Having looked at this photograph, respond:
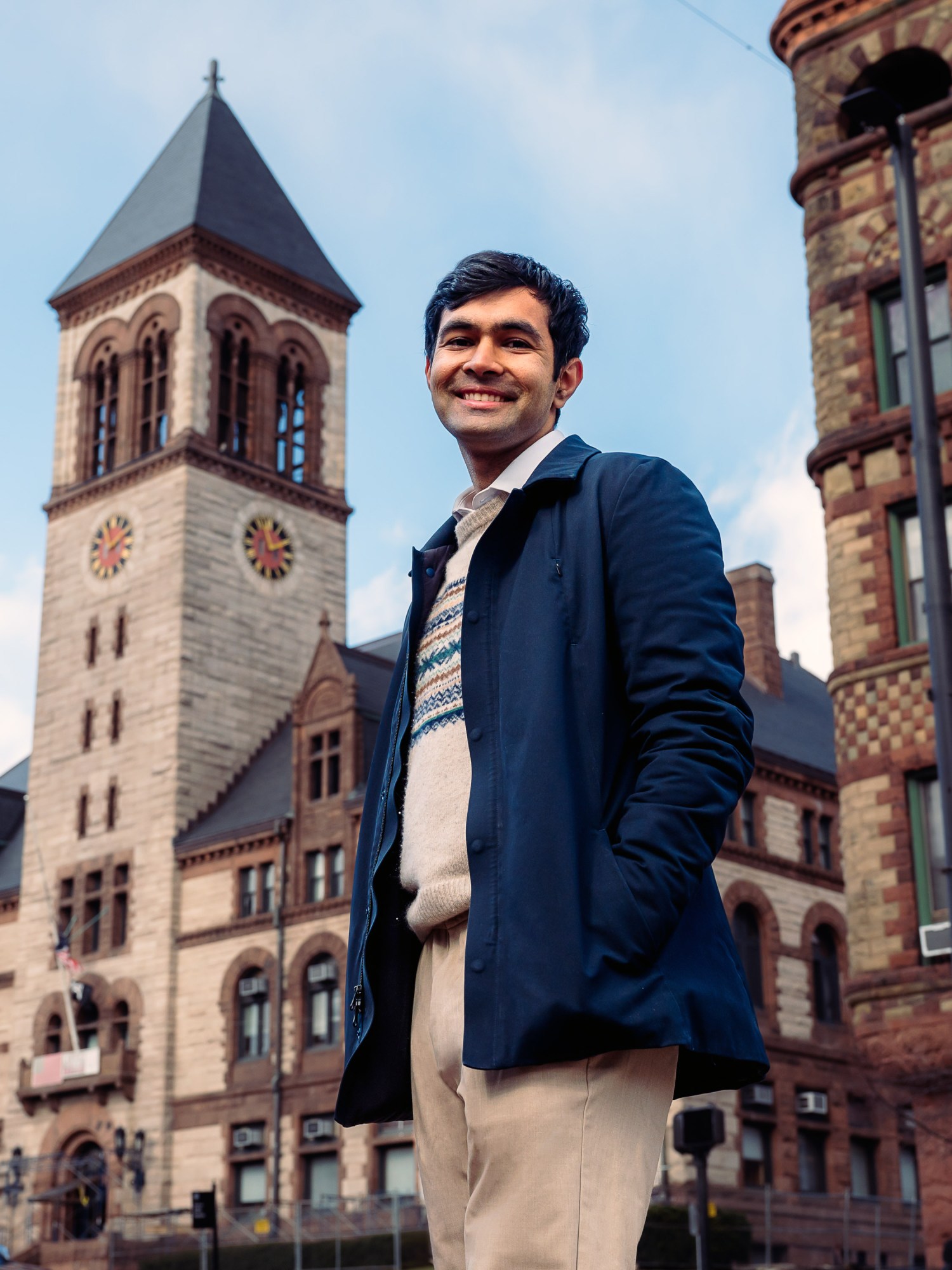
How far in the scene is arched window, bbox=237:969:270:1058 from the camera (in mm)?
45969

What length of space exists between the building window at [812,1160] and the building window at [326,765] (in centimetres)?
1517

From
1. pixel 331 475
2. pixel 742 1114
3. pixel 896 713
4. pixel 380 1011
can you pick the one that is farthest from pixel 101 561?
pixel 380 1011

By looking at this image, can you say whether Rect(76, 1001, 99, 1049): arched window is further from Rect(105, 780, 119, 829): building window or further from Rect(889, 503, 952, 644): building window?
Rect(889, 503, 952, 644): building window

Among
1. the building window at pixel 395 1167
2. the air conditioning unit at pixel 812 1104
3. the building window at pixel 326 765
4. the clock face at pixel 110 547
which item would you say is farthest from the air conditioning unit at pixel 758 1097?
the clock face at pixel 110 547

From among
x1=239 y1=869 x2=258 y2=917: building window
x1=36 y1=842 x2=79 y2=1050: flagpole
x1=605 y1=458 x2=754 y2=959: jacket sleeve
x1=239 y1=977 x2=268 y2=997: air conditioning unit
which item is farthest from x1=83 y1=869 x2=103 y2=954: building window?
x1=605 y1=458 x2=754 y2=959: jacket sleeve

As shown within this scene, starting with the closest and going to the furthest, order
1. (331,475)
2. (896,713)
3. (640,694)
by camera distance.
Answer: (640,694) → (896,713) → (331,475)

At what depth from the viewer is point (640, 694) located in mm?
3338

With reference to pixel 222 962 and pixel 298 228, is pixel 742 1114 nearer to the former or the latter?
pixel 222 962

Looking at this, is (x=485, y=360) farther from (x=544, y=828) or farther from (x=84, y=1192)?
(x=84, y=1192)

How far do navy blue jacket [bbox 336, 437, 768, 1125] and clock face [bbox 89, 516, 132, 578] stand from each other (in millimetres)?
52015

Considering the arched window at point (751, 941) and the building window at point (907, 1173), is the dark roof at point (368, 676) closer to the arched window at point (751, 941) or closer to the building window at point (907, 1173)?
the arched window at point (751, 941)

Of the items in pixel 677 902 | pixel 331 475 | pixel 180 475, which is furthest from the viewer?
pixel 331 475

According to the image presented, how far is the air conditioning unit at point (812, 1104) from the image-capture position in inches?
1722

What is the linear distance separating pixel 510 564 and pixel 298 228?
195ft
